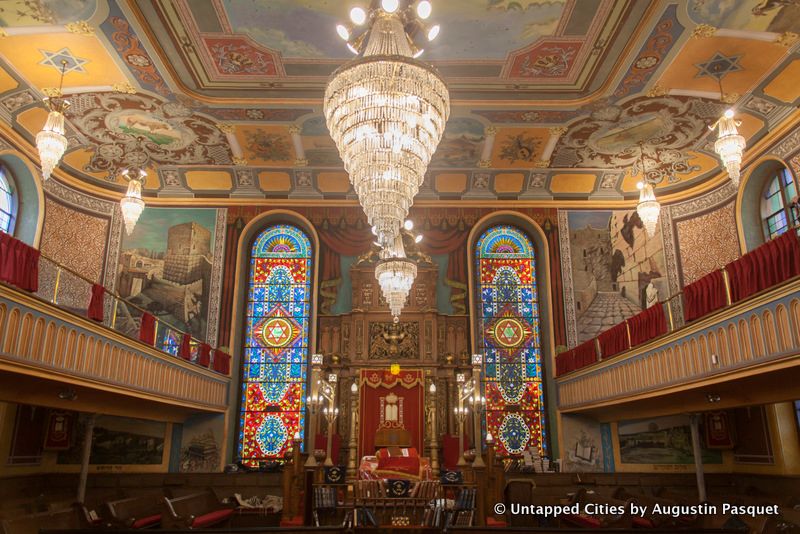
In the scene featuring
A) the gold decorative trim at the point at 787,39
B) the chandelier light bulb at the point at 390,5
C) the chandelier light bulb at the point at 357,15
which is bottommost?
the chandelier light bulb at the point at 357,15

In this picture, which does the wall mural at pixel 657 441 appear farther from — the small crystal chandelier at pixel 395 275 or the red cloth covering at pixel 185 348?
the red cloth covering at pixel 185 348

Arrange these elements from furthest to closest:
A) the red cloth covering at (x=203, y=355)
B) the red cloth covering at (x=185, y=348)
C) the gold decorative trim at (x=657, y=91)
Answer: the red cloth covering at (x=203, y=355)
the red cloth covering at (x=185, y=348)
the gold decorative trim at (x=657, y=91)

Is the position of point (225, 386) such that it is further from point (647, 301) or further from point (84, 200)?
point (647, 301)

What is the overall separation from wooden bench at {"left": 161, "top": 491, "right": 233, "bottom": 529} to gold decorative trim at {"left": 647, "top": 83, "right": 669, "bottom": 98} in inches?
492

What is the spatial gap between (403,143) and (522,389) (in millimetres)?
10899

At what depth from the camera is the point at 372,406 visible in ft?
51.7

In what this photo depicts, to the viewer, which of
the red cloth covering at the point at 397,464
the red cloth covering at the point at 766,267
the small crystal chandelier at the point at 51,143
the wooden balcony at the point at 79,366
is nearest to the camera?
the red cloth covering at the point at 766,267

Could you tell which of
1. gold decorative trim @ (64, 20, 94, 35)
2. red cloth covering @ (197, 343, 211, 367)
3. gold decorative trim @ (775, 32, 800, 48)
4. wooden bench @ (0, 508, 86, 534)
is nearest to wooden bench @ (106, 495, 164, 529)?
wooden bench @ (0, 508, 86, 534)

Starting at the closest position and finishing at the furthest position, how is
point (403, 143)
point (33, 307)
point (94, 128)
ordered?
point (403, 143) < point (33, 307) < point (94, 128)

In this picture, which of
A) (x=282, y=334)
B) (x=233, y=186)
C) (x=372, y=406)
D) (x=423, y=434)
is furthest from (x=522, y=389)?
(x=233, y=186)

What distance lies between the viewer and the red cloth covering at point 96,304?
32.4 feet

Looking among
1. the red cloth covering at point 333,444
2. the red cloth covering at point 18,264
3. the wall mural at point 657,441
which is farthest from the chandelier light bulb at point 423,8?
the wall mural at point 657,441

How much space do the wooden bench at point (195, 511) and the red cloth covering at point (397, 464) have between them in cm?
342

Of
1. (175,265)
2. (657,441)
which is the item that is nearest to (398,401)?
(657,441)
